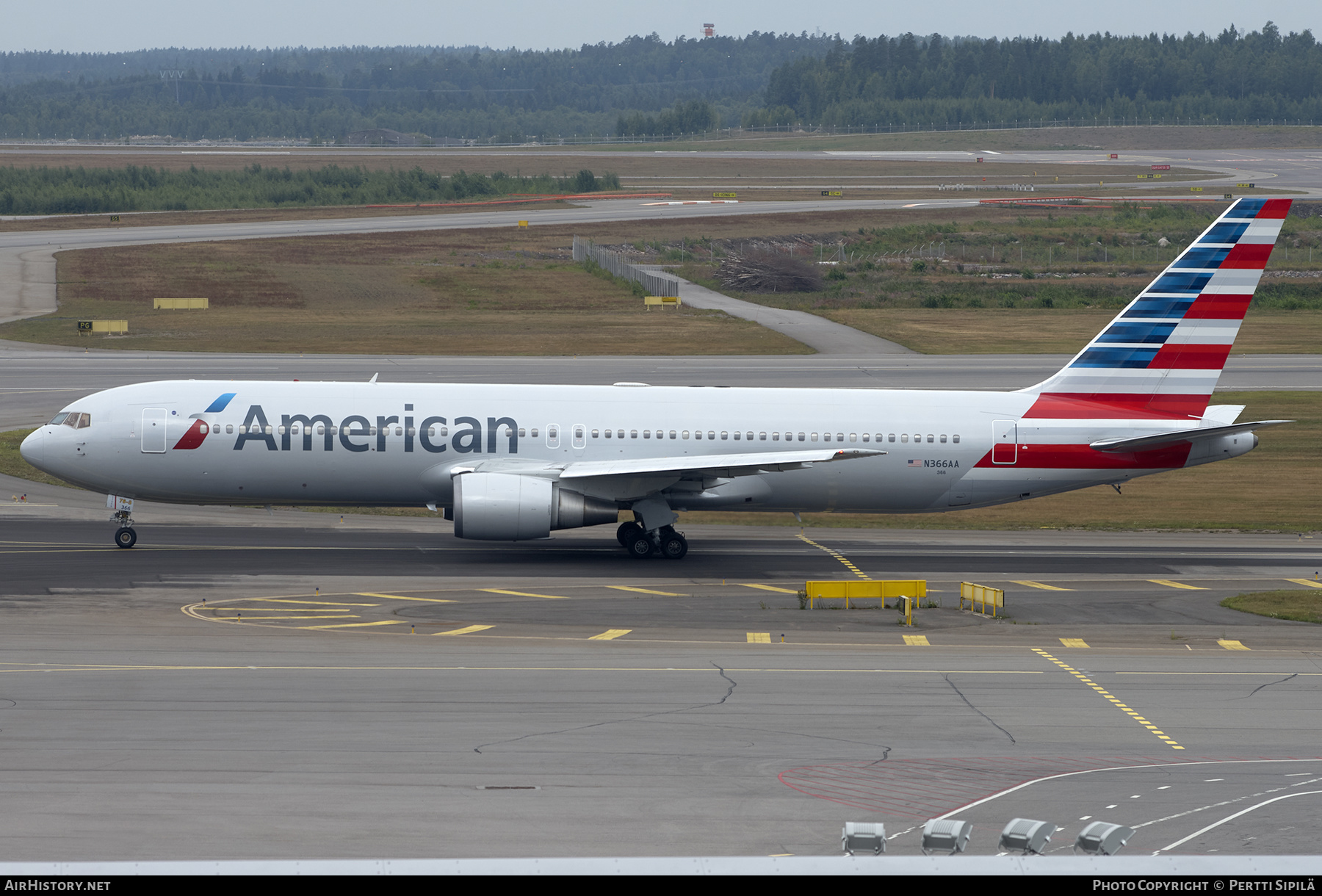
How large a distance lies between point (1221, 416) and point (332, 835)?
1222 inches

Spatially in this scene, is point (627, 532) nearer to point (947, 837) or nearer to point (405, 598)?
point (405, 598)

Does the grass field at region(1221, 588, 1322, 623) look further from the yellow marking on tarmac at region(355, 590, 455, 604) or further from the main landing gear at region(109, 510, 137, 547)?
the main landing gear at region(109, 510, 137, 547)

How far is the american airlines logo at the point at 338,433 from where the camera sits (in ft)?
121

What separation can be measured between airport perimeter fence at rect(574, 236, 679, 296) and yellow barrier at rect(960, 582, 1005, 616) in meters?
63.5

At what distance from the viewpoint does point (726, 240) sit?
127 meters

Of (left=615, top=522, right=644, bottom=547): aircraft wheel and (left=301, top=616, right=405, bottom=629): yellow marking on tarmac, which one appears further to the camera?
(left=615, top=522, right=644, bottom=547): aircraft wheel

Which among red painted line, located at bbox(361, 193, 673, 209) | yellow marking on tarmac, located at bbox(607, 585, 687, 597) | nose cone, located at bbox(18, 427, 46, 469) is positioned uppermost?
red painted line, located at bbox(361, 193, 673, 209)

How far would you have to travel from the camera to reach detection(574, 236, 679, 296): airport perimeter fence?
9744cm

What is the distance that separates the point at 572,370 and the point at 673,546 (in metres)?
30.0

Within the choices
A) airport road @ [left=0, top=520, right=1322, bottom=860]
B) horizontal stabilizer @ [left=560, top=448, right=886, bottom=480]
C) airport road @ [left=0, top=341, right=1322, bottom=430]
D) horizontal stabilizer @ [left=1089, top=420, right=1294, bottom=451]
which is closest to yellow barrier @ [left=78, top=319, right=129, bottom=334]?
airport road @ [left=0, top=341, right=1322, bottom=430]

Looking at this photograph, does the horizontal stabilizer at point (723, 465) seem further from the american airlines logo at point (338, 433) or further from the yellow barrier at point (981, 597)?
the yellow barrier at point (981, 597)

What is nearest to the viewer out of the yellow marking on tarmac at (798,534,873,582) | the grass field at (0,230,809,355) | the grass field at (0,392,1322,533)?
the yellow marking on tarmac at (798,534,873,582)
